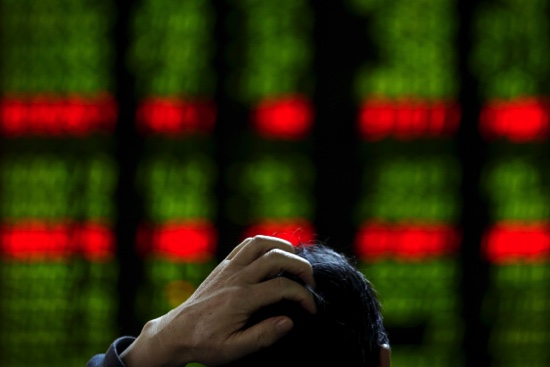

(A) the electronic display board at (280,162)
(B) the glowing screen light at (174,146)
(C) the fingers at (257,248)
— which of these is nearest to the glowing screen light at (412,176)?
(A) the electronic display board at (280,162)

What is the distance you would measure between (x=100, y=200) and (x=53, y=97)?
266 millimetres

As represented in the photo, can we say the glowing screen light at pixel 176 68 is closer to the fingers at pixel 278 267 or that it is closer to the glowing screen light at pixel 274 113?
the glowing screen light at pixel 274 113

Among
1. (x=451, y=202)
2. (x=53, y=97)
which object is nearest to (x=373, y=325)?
(x=451, y=202)

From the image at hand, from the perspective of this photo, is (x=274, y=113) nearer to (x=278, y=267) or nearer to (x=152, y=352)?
(x=152, y=352)

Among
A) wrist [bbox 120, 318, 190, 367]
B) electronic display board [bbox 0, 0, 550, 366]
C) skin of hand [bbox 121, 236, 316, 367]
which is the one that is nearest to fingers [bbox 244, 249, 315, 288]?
skin of hand [bbox 121, 236, 316, 367]

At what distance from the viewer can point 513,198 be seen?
7.71 feet

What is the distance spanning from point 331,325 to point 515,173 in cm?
146

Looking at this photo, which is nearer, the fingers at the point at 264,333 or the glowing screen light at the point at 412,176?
the fingers at the point at 264,333

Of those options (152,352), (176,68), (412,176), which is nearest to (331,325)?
(152,352)

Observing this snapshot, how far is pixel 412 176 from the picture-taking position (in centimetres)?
235

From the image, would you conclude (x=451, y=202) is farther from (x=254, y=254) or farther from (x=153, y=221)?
(x=254, y=254)

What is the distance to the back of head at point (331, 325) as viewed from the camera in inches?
37.9

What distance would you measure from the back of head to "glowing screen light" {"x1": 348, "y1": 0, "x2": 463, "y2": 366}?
1268 millimetres

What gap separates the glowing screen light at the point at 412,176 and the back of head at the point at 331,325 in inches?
49.9
